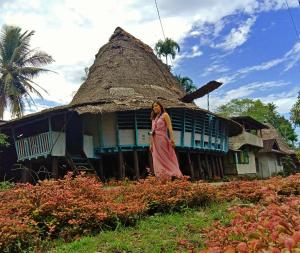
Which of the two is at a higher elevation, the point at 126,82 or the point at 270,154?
the point at 126,82

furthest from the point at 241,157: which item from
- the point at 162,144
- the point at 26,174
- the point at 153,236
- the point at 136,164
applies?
the point at 153,236

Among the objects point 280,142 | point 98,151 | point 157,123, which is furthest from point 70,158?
point 280,142

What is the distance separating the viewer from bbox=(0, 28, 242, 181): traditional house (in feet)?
61.1

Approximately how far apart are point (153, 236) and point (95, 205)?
48.0 inches

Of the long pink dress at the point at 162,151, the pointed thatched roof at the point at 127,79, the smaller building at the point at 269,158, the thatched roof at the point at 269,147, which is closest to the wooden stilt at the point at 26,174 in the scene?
the pointed thatched roof at the point at 127,79

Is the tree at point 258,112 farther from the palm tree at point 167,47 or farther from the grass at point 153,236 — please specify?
the grass at point 153,236

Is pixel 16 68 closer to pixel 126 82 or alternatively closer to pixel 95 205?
pixel 126 82

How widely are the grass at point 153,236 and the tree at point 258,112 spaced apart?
132 ft

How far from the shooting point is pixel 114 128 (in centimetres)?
2019

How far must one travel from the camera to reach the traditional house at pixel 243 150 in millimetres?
30719

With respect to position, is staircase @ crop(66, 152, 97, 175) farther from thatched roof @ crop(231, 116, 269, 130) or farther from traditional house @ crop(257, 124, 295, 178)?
traditional house @ crop(257, 124, 295, 178)

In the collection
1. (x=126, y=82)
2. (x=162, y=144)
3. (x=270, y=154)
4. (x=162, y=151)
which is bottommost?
Result: (x=162, y=151)

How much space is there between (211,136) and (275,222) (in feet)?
69.9

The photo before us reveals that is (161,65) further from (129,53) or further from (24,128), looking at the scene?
(24,128)
